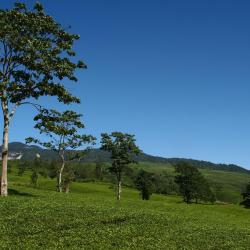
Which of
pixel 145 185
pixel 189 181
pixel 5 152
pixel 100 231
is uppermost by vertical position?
pixel 189 181

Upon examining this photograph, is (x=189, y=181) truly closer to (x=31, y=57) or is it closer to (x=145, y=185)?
(x=145, y=185)

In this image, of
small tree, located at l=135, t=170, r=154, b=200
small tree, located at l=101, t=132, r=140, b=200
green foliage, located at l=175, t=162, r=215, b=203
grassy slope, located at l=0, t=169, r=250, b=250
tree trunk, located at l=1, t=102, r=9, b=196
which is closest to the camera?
grassy slope, located at l=0, t=169, r=250, b=250

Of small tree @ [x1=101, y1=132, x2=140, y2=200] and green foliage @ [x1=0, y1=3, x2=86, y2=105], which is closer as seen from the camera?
green foliage @ [x1=0, y1=3, x2=86, y2=105]

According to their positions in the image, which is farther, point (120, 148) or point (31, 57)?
point (120, 148)

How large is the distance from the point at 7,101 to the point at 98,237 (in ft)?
97.3

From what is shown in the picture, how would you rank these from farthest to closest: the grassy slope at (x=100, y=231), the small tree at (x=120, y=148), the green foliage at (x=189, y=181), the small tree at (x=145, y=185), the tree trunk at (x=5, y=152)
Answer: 1. the small tree at (x=145, y=185)
2. the green foliage at (x=189, y=181)
3. the small tree at (x=120, y=148)
4. the tree trunk at (x=5, y=152)
5. the grassy slope at (x=100, y=231)

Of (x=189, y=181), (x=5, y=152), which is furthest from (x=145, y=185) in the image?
(x=5, y=152)

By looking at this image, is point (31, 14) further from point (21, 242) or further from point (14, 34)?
point (21, 242)

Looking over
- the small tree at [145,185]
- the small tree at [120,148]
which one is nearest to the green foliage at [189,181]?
the small tree at [145,185]

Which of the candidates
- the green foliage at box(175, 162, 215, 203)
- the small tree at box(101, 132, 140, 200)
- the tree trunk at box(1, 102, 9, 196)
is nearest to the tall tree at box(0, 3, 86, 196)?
the tree trunk at box(1, 102, 9, 196)

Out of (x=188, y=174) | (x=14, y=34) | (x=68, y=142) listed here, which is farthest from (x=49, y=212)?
(x=188, y=174)

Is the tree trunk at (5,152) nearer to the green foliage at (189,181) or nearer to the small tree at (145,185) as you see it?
the green foliage at (189,181)

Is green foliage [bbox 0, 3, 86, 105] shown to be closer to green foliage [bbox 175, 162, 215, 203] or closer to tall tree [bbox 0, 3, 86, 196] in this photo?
tall tree [bbox 0, 3, 86, 196]

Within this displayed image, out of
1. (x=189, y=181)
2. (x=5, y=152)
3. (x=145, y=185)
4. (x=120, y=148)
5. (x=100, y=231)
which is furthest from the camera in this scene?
(x=145, y=185)
